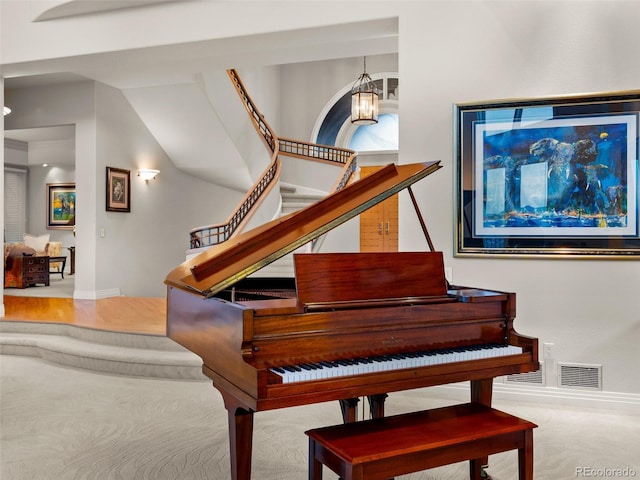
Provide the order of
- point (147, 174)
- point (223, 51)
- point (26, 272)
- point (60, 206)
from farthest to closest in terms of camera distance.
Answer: point (60, 206) → point (26, 272) → point (147, 174) → point (223, 51)

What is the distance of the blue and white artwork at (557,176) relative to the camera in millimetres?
3605

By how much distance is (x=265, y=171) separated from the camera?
8.05m

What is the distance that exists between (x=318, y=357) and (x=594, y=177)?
257cm

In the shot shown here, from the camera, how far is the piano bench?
1.87 meters

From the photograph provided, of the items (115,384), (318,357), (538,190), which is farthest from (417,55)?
(115,384)

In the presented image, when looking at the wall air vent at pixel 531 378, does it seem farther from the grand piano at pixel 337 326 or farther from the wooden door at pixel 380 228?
the wooden door at pixel 380 228

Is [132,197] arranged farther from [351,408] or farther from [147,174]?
[351,408]

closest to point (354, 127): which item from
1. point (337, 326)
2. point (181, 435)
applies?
point (181, 435)

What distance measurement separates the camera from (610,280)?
368 cm

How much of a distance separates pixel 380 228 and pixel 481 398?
7.90 m

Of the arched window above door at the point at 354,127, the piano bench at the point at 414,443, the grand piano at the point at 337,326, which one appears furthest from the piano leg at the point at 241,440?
the arched window above door at the point at 354,127

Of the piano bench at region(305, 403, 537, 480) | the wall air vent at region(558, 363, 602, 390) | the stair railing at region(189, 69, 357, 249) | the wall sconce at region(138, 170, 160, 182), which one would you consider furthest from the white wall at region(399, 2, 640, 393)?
the wall sconce at region(138, 170, 160, 182)

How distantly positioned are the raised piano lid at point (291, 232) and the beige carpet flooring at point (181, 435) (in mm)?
1082

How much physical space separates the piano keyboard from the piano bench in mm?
227
